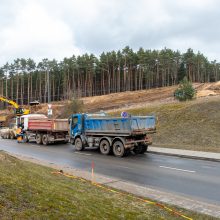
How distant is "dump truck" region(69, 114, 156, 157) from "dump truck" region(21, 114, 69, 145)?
5.07 m

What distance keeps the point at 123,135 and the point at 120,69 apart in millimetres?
64514

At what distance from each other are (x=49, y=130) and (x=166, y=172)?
51.4 ft

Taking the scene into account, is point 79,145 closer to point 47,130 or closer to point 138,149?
point 138,149

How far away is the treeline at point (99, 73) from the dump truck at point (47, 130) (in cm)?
4468

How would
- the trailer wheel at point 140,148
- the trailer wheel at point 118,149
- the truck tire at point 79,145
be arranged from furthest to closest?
the truck tire at point 79,145, the trailer wheel at point 140,148, the trailer wheel at point 118,149

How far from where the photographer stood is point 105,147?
780 inches

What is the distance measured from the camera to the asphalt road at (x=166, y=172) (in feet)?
33.2

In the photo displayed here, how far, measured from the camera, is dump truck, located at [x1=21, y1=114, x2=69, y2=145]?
86.8ft

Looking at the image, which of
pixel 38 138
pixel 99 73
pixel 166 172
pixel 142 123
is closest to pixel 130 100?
pixel 99 73

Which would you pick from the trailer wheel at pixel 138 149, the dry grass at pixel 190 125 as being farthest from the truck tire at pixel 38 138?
the trailer wheel at pixel 138 149

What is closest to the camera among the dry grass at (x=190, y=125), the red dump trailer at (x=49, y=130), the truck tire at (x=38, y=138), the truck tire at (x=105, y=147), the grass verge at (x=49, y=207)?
the grass verge at (x=49, y=207)

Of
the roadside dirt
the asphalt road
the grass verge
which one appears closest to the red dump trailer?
the asphalt road

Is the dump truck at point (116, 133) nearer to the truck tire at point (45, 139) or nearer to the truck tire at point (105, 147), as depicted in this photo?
the truck tire at point (105, 147)

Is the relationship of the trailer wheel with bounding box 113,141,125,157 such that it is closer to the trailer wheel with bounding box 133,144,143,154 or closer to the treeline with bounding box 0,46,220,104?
the trailer wheel with bounding box 133,144,143,154
